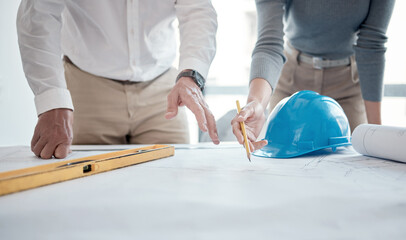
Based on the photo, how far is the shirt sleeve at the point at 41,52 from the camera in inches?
39.3

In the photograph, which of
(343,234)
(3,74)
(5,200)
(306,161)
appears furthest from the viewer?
(3,74)

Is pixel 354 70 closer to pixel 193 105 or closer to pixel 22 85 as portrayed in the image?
pixel 193 105

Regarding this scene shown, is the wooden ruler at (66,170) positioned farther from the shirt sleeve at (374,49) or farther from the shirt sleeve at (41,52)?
the shirt sleeve at (374,49)

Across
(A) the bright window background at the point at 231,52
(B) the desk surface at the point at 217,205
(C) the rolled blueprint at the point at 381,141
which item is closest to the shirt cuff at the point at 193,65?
(B) the desk surface at the point at 217,205

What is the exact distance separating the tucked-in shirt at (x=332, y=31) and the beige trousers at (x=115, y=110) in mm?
461

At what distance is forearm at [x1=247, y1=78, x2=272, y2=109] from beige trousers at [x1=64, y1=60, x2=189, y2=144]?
445 millimetres

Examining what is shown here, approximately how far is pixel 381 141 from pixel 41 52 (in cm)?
104

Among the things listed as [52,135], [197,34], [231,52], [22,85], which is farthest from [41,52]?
[231,52]

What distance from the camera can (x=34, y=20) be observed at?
1005mm

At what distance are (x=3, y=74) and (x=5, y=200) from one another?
8.46 ft

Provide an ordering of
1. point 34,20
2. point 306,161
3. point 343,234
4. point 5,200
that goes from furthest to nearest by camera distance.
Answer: point 34,20, point 306,161, point 5,200, point 343,234

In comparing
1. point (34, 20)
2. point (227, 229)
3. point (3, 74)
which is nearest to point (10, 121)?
point (3, 74)

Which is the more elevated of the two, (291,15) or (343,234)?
(291,15)

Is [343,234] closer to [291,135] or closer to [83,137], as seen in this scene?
[291,135]
